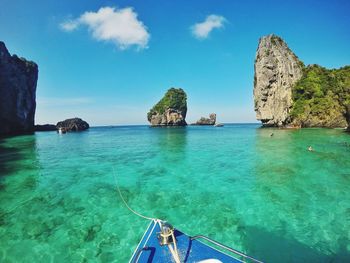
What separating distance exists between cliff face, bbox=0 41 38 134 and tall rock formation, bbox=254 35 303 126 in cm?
8464

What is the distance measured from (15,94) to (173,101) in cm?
8589

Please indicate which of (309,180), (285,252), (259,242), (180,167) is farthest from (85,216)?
(309,180)

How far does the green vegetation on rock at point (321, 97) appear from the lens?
209ft

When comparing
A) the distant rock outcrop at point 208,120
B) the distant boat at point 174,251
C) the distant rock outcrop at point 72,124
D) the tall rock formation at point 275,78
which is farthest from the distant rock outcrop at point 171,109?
the distant boat at point 174,251

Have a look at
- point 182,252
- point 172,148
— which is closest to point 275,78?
point 172,148

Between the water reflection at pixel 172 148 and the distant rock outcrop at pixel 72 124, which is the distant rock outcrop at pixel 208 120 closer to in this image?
the distant rock outcrop at pixel 72 124

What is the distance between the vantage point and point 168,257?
4285 millimetres

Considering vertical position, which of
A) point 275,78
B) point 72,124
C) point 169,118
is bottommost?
point 72,124

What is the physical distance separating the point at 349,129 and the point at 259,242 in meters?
50.4

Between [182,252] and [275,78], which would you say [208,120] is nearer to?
[275,78]

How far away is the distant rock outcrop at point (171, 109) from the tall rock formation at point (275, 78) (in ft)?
202

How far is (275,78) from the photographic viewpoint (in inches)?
3120

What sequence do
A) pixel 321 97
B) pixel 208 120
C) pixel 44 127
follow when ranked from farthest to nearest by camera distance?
1. pixel 208 120
2. pixel 44 127
3. pixel 321 97

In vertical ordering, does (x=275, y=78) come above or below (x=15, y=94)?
above
